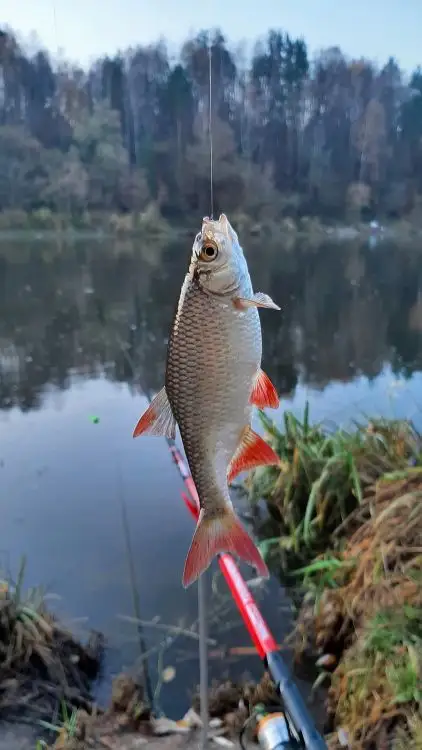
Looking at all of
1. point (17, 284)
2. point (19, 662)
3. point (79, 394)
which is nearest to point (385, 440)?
point (19, 662)

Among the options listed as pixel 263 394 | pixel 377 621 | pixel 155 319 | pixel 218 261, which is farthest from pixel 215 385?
pixel 155 319

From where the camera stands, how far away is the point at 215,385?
115 cm

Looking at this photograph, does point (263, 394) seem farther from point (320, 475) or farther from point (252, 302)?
point (320, 475)

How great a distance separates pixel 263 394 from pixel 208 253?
0.26 metres

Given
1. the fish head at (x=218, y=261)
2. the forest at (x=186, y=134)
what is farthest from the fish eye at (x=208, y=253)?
the forest at (x=186, y=134)

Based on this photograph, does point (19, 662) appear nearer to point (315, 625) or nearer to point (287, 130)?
point (315, 625)

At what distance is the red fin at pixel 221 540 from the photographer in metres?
1.20

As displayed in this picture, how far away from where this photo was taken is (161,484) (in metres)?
5.08

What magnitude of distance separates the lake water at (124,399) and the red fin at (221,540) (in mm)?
2059

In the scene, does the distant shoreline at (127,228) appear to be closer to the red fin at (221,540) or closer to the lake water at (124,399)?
the lake water at (124,399)

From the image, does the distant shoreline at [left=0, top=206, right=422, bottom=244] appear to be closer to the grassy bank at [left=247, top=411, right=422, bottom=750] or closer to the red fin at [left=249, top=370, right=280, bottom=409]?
the grassy bank at [left=247, top=411, right=422, bottom=750]

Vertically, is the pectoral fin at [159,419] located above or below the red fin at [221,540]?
above

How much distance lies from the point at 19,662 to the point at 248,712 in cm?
95

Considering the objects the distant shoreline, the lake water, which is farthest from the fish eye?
the distant shoreline
